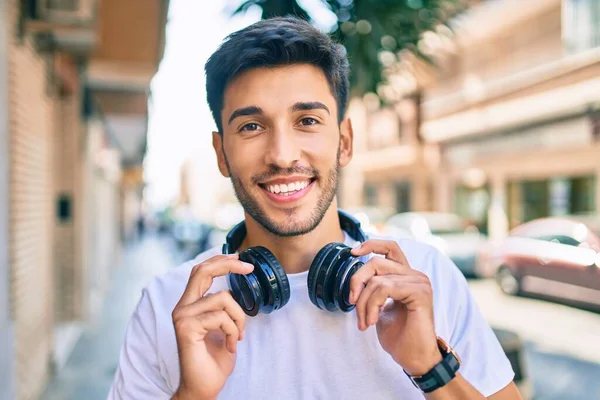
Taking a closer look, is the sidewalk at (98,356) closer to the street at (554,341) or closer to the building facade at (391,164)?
the street at (554,341)

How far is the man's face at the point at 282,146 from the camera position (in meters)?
1.57

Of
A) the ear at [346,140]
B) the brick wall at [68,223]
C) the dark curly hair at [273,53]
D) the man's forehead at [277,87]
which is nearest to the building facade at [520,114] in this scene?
the brick wall at [68,223]

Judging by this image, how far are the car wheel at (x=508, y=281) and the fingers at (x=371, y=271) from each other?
1023 cm

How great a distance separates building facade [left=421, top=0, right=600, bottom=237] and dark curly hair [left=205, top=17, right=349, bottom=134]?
12.8m

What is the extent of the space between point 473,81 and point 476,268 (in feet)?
31.3

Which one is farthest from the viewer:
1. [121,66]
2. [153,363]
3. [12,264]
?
[121,66]

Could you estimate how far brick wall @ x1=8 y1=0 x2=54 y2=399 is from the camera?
4.21 meters

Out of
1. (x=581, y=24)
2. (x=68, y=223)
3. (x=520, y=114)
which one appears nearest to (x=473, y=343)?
(x=68, y=223)

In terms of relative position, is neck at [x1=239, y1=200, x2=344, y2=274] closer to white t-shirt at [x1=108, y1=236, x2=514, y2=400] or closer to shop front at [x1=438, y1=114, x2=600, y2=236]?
white t-shirt at [x1=108, y1=236, x2=514, y2=400]

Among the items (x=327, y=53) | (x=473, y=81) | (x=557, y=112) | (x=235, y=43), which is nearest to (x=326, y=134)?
(x=327, y=53)

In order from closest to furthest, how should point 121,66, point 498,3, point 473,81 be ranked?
point 121,66, point 498,3, point 473,81

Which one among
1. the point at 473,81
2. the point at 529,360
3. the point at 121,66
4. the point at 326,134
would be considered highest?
the point at 473,81

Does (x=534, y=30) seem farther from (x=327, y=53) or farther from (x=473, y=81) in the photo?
(x=327, y=53)

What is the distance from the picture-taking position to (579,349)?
7.29 meters
